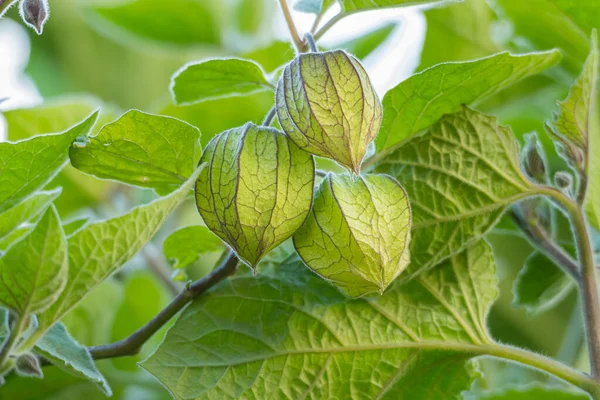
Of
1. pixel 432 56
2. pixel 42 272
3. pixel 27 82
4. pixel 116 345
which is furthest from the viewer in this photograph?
pixel 27 82

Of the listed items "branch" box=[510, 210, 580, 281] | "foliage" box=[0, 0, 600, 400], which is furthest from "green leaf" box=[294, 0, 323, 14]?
A: "branch" box=[510, 210, 580, 281]

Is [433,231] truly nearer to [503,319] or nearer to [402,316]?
[402,316]

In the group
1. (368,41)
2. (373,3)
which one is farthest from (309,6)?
(368,41)

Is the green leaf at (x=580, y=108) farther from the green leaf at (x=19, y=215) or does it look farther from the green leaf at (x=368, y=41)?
the green leaf at (x=368, y=41)

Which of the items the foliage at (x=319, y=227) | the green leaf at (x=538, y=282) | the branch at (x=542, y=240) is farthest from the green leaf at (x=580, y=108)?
the green leaf at (x=538, y=282)

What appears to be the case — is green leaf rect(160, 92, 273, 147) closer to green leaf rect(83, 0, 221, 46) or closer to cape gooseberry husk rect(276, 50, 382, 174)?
green leaf rect(83, 0, 221, 46)

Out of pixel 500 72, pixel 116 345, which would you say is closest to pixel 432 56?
pixel 500 72

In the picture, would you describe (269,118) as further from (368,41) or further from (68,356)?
(368,41)
